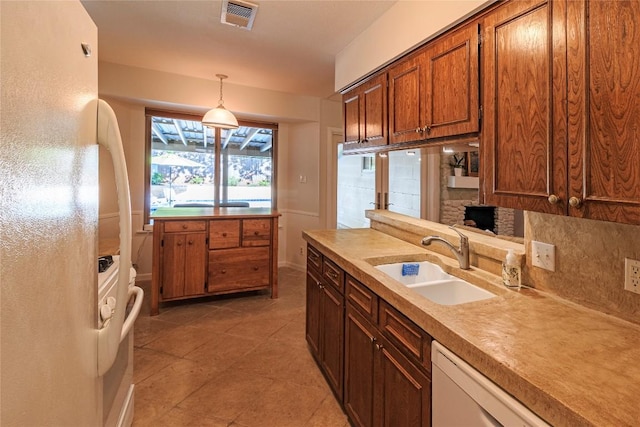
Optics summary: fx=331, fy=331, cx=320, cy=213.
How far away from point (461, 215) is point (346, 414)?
1.44 metres

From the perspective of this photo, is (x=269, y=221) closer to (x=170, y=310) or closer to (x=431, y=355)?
(x=170, y=310)

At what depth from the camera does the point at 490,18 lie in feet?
4.86

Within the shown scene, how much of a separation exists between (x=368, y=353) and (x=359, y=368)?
0.51ft

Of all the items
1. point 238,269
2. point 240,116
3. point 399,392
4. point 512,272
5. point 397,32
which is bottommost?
point 399,392

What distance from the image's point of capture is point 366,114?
105 inches

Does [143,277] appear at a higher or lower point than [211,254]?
lower

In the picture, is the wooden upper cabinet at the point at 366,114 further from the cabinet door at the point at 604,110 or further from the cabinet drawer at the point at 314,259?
the cabinet door at the point at 604,110

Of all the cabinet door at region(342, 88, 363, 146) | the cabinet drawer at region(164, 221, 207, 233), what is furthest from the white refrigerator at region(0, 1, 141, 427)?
the cabinet drawer at region(164, 221, 207, 233)

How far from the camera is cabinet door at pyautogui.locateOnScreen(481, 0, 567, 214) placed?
113cm

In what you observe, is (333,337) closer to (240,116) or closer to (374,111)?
(374,111)

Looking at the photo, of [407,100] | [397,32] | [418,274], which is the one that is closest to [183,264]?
[418,274]

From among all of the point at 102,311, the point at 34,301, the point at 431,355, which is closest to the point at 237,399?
the point at 102,311

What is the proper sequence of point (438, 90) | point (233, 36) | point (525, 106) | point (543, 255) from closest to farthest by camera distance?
point (525, 106)
point (543, 255)
point (438, 90)
point (233, 36)

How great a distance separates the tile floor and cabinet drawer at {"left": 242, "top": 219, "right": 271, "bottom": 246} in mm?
699
